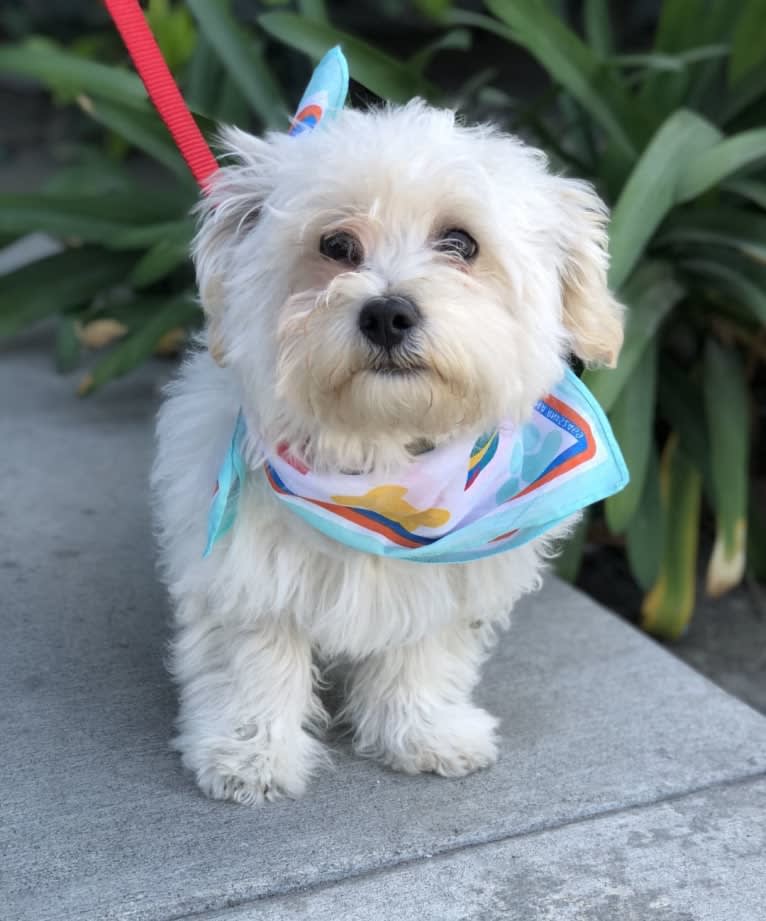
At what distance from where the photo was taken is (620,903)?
2.17 metres

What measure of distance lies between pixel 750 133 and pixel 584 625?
1499 mm

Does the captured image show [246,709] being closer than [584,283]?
No

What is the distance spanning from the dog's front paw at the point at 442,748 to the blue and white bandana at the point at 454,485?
0.42m

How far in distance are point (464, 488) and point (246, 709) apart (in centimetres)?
64

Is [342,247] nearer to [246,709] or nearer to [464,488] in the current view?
[464,488]

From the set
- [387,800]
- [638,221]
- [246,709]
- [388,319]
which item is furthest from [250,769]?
[638,221]

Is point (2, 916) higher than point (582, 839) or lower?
lower

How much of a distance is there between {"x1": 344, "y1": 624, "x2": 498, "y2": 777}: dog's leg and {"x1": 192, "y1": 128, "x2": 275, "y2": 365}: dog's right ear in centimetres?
76

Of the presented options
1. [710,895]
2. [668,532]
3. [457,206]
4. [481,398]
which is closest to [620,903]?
[710,895]

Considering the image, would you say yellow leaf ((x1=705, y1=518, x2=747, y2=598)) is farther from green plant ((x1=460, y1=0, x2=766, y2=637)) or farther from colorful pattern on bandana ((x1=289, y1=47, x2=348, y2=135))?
colorful pattern on bandana ((x1=289, y1=47, x2=348, y2=135))

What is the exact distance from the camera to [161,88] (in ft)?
8.50

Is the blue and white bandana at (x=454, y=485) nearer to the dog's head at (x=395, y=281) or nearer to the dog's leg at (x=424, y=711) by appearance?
the dog's head at (x=395, y=281)

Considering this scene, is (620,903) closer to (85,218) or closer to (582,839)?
(582,839)

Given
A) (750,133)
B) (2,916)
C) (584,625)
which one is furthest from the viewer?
(750,133)
